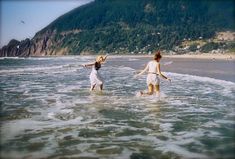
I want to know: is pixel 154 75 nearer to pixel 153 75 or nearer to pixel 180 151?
pixel 153 75

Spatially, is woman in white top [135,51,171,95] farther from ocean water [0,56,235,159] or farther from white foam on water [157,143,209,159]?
white foam on water [157,143,209,159]

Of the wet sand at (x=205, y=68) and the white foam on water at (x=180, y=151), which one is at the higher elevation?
the white foam on water at (x=180, y=151)

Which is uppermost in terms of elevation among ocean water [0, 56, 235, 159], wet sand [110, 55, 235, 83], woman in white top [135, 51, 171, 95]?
woman in white top [135, 51, 171, 95]

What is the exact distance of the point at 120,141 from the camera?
291 inches

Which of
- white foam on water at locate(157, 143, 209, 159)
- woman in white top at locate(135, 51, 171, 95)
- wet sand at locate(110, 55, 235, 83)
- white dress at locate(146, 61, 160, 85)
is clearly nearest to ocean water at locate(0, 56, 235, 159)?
white foam on water at locate(157, 143, 209, 159)

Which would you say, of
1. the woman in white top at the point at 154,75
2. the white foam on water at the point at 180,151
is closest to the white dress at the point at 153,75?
the woman in white top at the point at 154,75

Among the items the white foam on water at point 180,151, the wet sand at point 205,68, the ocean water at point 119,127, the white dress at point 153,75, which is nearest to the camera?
the white foam on water at point 180,151

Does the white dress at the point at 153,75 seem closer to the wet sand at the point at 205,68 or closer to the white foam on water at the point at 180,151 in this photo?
the white foam on water at the point at 180,151

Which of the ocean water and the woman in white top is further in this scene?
the woman in white top

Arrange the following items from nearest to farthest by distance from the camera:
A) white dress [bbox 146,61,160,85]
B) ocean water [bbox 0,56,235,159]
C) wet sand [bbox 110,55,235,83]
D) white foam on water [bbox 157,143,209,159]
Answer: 1. white foam on water [bbox 157,143,209,159]
2. ocean water [bbox 0,56,235,159]
3. white dress [bbox 146,61,160,85]
4. wet sand [bbox 110,55,235,83]

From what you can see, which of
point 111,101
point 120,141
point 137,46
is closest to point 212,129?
point 120,141

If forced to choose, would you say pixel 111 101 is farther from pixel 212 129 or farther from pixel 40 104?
pixel 212 129

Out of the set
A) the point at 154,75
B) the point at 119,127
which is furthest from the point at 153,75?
the point at 119,127

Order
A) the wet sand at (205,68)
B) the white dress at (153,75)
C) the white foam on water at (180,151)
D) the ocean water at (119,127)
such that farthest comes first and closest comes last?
the wet sand at (205,68) < the white dress at (153,75) < the ocean water at (119,127) < the white foam on water at (180,151)
